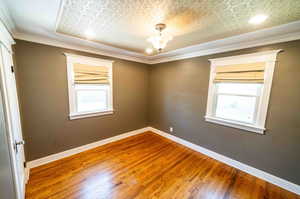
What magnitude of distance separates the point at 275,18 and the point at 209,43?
3.01ft

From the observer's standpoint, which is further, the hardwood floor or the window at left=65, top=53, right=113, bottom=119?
the window at left=65, top=53, right=113, bottom=119

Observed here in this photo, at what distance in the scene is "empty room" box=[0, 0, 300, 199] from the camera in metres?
1.43

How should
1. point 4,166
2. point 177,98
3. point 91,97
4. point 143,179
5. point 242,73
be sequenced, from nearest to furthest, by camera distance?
point 4,166 < point 143,179 < point 242,73 < point 91,97 < point 177,98

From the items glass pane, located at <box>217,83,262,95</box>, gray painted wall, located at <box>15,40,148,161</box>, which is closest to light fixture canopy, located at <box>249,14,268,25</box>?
glass pane, located at <box>217,83,262,95</box>

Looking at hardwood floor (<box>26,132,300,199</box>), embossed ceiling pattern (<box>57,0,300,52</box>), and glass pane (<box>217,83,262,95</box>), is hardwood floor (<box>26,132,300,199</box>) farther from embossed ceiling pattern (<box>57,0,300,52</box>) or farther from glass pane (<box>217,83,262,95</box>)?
embossed ceiling pattern (<box>57,0,300,52</box>)

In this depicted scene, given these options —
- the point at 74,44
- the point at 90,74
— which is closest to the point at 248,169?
the point at 90,74

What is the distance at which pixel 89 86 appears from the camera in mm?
2736

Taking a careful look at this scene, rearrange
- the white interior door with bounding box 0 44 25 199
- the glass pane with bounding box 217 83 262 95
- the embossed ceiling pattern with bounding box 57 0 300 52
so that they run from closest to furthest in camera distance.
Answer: the white interior door with bounding box 0 44 25 199 → the embossed ceiling pattern with bounding box 57 0 300 52 → the glass pane with bounding box 217 83 262 95

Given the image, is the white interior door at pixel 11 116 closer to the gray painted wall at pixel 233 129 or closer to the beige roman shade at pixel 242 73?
the gray painted wall at pixel 233 129

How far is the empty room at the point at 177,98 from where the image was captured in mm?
1435

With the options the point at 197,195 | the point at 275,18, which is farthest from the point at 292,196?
the point at 275,18

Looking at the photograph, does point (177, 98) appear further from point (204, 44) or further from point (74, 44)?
point (74, 44)

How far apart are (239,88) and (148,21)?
206 centimetres

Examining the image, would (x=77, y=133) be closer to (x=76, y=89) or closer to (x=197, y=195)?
(x=76, y=89)
